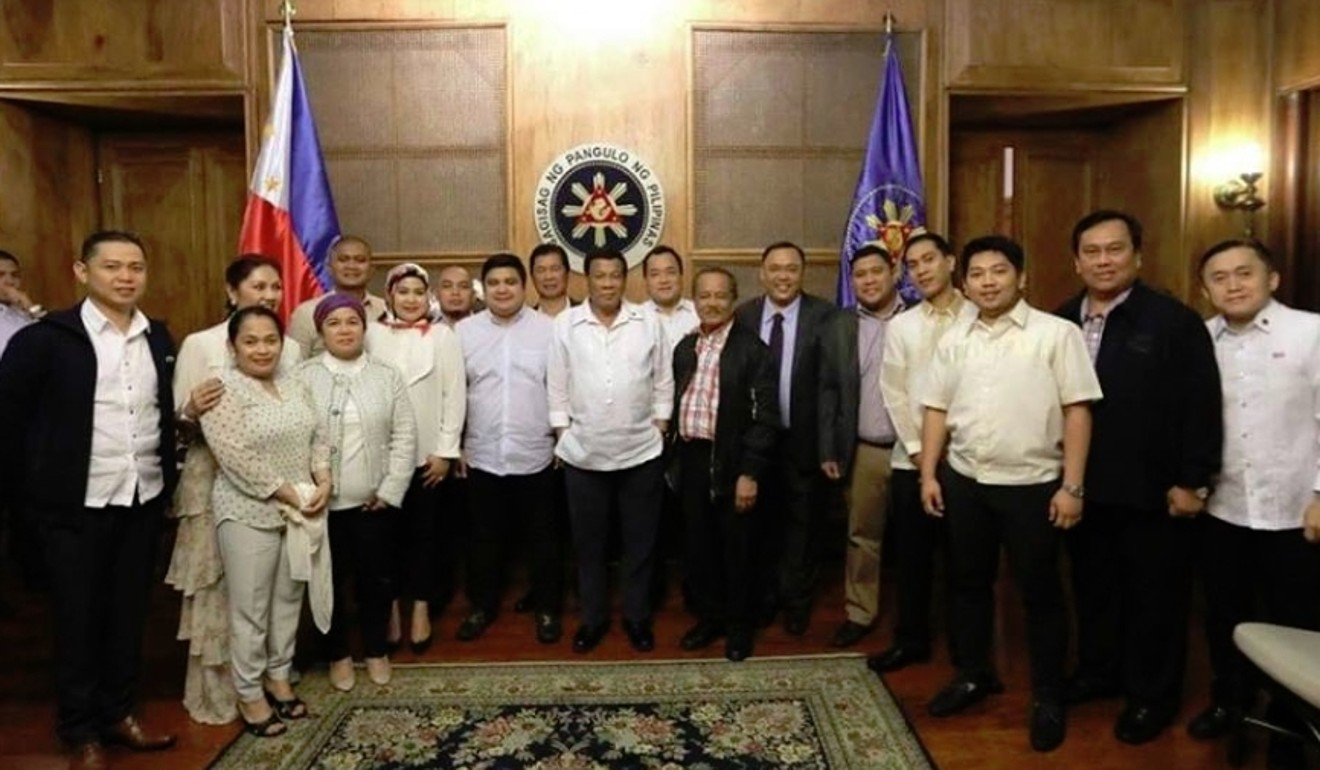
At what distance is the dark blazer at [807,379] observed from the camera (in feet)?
11.2

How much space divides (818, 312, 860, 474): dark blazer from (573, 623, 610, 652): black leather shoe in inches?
41.5

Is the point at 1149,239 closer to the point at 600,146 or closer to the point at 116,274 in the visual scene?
the point at 600,146

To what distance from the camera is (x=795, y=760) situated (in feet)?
8.57

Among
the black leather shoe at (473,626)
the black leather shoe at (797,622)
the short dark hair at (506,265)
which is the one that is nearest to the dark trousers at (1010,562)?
the black leather shoe at (797,622)

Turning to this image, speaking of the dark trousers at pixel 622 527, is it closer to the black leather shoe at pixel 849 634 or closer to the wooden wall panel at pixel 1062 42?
the black leather shoe at pixel 849 634

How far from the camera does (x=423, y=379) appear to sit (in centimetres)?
333

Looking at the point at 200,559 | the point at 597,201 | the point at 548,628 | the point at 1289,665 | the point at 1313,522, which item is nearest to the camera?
the point at 1289,665

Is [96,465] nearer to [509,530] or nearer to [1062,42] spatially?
[509,530]

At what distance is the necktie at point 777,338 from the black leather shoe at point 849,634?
1023 millimetres

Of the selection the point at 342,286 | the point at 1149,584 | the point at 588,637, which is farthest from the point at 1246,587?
the point at 342,286

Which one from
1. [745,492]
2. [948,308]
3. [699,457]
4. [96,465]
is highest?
[948,308]

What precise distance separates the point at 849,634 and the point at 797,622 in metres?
0.21

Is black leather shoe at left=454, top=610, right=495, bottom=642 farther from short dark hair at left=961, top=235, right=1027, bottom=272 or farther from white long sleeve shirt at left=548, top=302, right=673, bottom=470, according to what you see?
short dark hair at left=961, top=235, right=1027, bottom=272

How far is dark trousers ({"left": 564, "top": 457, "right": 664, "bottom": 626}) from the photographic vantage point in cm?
337
